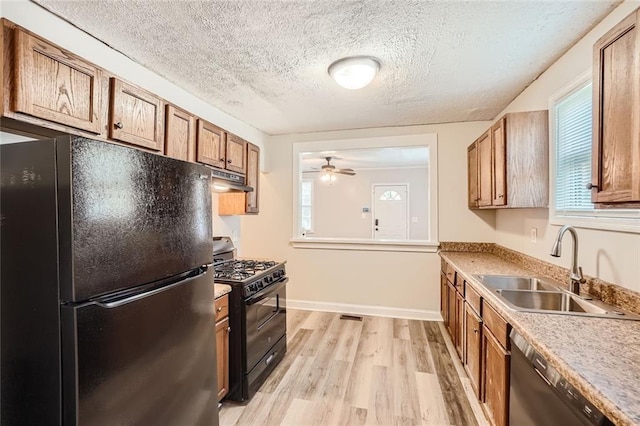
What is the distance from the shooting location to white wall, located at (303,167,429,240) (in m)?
7.45

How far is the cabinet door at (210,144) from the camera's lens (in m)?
2.50

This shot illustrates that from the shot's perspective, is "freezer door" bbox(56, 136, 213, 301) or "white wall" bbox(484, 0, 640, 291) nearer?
"freezer door" bbox(56, 136, 213, 301)

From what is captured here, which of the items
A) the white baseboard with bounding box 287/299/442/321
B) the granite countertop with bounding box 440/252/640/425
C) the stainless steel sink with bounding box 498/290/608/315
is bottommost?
the white baseboard with bounding box 287/299/442/321

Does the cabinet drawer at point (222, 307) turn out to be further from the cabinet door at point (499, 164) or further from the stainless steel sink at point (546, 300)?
the cabinet door at point (499, 164)

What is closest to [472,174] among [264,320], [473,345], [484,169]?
[484,169]

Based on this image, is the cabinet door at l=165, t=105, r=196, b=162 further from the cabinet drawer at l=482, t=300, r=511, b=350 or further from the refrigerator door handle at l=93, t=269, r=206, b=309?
the cabinet drawer at l=482, t=300, r=511, b=350

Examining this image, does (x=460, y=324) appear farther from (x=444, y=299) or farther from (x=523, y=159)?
(x=523, y=159)

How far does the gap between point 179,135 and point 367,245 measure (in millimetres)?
2667

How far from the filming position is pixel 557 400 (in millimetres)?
1062

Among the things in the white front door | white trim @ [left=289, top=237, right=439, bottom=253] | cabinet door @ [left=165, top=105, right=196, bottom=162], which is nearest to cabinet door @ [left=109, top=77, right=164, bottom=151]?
cabinet door @ [left=165, top=105, right=196, bottom=162]

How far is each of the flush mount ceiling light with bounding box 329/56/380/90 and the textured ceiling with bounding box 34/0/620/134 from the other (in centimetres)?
6

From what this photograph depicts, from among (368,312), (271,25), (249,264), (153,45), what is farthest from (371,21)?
(368,312)

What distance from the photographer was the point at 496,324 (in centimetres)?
170

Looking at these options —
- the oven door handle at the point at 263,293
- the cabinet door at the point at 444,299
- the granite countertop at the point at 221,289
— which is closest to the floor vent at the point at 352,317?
the cabinet door at the point at 444,299
